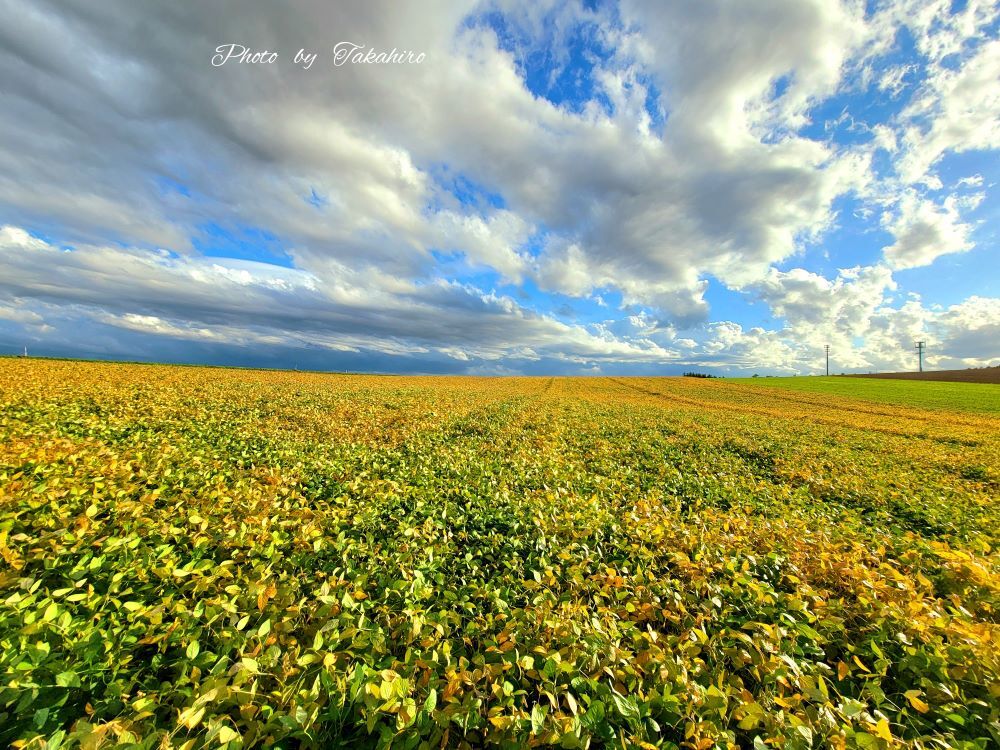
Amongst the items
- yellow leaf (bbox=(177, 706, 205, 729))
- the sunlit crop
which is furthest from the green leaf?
yellow leaf (bbox=(177, 706, 205, 729))

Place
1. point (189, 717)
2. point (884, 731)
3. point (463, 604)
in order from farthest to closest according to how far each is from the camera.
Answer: point (463, 604), point (884, 731), point (189, 717)

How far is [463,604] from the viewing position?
198 inches

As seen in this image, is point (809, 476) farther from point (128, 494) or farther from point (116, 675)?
point (128, 494)

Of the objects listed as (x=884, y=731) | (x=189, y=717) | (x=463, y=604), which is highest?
(x=189, y=717)

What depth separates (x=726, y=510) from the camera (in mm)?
9984

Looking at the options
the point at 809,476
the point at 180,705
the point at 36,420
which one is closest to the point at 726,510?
the point at 809,476

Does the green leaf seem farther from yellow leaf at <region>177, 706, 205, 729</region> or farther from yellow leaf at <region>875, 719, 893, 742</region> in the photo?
yellow leaf at <region>875, 719, 893, 742</region>

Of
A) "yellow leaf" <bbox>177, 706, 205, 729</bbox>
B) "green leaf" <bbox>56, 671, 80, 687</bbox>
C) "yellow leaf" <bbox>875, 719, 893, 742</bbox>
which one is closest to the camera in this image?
"yellow leaf" <bbox>177, 706, 205, 729</bbox>

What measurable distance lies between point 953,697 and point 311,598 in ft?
24.3

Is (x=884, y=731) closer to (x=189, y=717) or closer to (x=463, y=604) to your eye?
(x=463, y=604)

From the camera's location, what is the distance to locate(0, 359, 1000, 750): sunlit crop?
335 cm

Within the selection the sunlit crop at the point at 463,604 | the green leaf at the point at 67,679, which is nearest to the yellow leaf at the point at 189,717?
the sunlit crop at the point at 463,604

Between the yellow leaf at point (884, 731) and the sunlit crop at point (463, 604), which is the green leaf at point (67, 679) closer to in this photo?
the sunlit crop at point (463, 604)

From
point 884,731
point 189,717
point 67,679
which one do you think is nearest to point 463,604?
point 189,717
